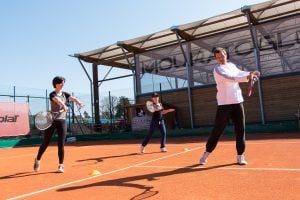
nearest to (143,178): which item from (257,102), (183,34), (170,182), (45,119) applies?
(170,182)

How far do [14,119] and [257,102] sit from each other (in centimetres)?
1468

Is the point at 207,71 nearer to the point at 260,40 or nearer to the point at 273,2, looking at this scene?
the point at 260,40

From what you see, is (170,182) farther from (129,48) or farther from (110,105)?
(110,105)

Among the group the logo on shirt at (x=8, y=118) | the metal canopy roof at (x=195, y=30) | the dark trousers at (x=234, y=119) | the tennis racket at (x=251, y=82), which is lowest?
the dark trousers at (x=234, y=119)

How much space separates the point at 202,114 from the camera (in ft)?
71.1

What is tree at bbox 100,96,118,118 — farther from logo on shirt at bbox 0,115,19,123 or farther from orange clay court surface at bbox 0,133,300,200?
orange clay court surface at bbox 0,133,300,200

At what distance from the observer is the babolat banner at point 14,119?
1894cm

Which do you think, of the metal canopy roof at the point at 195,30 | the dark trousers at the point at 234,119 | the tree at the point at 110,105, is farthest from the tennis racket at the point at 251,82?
the tree at the point at 110,105

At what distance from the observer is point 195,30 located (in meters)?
21.1

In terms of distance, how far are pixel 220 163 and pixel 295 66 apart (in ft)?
48.3

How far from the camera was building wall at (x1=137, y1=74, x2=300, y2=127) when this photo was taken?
18.6 m

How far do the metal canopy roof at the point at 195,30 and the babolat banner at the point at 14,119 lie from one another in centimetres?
718

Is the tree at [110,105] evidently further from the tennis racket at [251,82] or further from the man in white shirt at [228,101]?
the tennis racket at [251,82]

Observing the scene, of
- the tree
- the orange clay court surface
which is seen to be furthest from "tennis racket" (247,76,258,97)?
the tree
